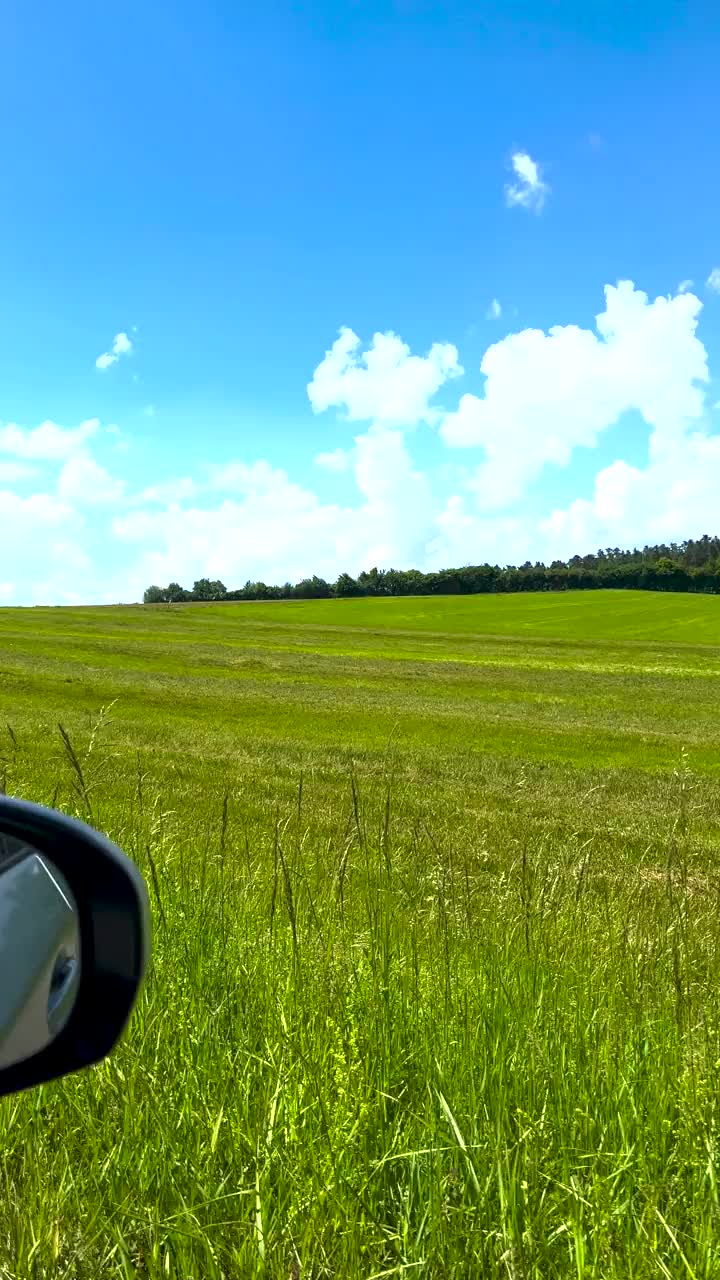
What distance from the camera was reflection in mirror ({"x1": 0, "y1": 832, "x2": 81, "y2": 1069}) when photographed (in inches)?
50.1

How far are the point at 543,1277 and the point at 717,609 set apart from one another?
107 m

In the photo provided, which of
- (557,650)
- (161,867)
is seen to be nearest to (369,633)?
(557,650)

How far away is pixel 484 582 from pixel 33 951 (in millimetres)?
151445

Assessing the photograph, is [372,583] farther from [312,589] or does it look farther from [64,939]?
[64,939]

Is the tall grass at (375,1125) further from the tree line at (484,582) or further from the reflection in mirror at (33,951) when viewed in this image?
the tree line at (484,582)

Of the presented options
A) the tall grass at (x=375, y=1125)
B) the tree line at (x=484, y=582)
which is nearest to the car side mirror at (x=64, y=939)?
the tall grass at (x=375, y=1125)

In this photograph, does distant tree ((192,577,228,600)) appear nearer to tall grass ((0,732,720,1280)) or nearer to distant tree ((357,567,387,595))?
distant tree ((357,567,387,595))

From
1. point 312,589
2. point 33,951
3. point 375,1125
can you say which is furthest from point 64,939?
point 312,589

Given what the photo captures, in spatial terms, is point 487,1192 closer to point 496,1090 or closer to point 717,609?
point 496,1090

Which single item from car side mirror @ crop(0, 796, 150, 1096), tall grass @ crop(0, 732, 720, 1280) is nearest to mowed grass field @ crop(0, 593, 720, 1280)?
tall grass @ crop(0, 732, 720, 1280)

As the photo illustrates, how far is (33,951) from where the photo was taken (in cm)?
133

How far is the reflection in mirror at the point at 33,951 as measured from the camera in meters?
1.27

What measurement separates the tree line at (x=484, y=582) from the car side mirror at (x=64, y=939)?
142136 millimetres

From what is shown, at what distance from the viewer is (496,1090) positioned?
292cm
